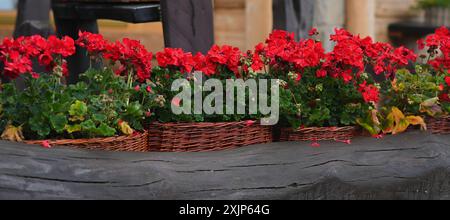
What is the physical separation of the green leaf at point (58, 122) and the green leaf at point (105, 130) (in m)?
0.11

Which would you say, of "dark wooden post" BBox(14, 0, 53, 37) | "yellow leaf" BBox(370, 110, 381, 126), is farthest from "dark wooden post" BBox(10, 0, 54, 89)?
"yellow leaf" BBox(370, 110, 381, 126)

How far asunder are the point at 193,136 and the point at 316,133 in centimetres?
45

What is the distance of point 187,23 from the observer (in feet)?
10.7

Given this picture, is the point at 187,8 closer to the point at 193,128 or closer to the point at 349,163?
the point at 193,128

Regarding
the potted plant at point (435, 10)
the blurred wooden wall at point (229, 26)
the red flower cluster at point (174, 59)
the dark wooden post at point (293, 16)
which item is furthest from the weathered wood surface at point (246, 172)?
the potted plant at point (435, 10)

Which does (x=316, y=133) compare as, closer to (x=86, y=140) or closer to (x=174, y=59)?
(x=174, y=59)

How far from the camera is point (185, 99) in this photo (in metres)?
A: 2.74

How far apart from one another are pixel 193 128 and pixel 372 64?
71cm

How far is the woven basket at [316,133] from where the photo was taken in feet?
9.37

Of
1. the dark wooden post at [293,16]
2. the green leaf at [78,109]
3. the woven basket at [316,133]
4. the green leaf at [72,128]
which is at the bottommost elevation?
the woven basket at [316,133]

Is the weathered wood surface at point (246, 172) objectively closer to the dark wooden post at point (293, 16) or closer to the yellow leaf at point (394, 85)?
the yellow leaf at point (394, 85)
